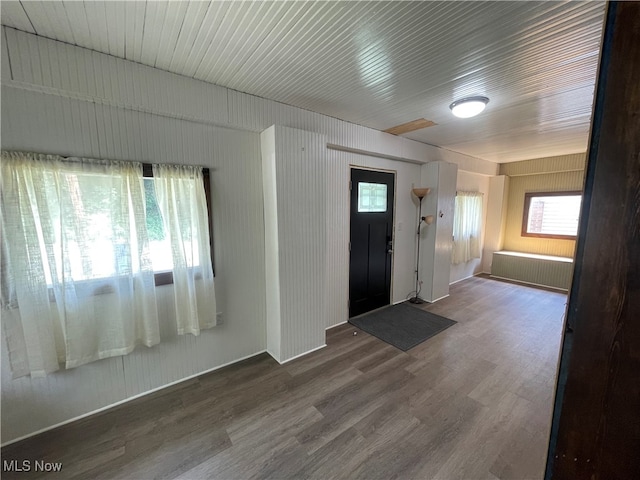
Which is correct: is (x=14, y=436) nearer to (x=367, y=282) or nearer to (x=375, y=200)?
(x=367, y=282)

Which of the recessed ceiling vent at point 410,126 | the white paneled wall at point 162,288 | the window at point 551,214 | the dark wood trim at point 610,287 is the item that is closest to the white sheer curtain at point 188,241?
the white paneled wall at point 162,288

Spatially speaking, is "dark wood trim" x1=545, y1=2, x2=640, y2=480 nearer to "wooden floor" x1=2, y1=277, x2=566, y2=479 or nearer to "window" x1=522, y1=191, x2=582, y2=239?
"wooden floor" x1=2, y1=277, x2=566, y2=479

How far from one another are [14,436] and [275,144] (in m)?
2.88

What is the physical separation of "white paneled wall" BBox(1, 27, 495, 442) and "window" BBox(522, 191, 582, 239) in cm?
470

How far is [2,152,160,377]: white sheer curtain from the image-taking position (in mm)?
1564

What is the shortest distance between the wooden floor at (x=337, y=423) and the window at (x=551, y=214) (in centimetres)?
353

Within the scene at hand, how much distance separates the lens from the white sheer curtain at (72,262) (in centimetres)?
156

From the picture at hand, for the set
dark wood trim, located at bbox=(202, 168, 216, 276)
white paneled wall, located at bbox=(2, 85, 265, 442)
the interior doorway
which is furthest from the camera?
the interior doorway

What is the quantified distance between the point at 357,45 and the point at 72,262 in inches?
99.2

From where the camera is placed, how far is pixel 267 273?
262 cm

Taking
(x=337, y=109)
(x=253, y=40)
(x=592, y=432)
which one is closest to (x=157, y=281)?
(x=253, y=40)

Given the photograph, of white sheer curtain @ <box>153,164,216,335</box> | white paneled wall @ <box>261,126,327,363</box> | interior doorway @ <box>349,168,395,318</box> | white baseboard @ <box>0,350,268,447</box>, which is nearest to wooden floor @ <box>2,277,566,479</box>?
white baseboard @ <box>0,350,268,447</box>

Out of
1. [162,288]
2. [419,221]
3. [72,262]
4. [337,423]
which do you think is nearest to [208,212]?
[162,288]

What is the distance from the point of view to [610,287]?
0.80m
